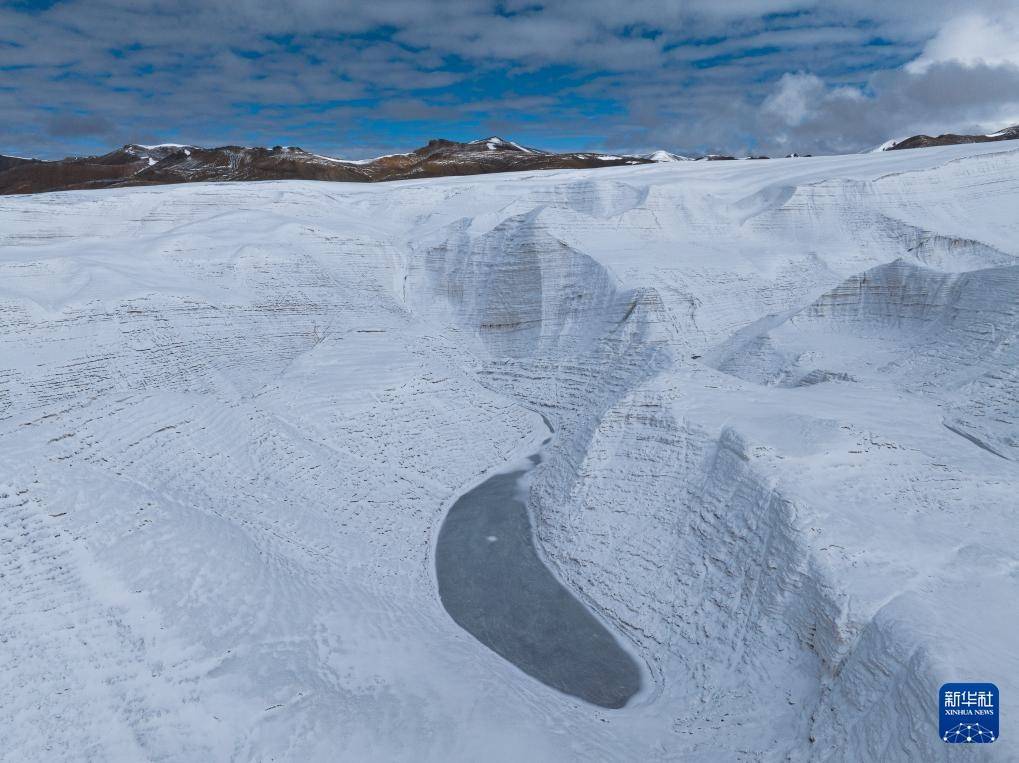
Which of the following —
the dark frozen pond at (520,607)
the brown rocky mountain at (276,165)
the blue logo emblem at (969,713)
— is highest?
the brown rocky mountain at (276,165)

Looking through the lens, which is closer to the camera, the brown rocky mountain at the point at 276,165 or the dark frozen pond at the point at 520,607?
the dark frozen pond at the point at 520,607

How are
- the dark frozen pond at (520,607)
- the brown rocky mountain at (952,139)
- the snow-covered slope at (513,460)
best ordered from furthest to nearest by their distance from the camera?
the brown rocky mountain at (952,139), the dark frozen pond at (520,607), the snow-covered slope at (513,460)

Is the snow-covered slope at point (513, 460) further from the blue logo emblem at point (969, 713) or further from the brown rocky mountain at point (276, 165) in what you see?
the brown rocky mountain at point (276, 165)

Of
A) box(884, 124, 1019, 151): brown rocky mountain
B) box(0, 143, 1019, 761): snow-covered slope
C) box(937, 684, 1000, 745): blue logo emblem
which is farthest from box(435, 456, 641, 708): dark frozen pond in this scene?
box(884, 124, 1019, 151): brown rocky mountain

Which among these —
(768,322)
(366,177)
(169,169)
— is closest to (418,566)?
(768,322)

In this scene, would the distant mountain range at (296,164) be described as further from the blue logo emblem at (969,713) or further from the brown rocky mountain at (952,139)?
the blue logo emblem at (969,713)

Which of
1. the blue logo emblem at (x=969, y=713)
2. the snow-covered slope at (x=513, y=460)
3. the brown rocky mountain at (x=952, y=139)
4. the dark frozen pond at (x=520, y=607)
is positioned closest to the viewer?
the blue logo emblem at (x=969, y=713)

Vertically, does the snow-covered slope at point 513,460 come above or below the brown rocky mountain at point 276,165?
below

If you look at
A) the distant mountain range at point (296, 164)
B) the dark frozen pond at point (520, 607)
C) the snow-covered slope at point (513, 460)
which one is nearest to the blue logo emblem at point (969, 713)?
the snow-covered slope at point (513, 460)

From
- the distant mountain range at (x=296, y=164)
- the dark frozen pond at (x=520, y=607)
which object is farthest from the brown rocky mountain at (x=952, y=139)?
the dark frozen pond at (x=520, y=607)
